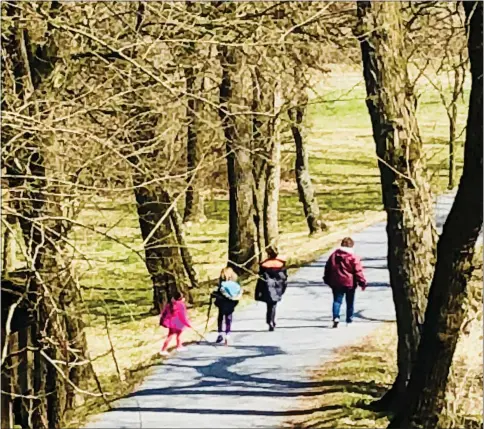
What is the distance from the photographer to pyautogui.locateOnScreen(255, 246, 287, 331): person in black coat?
40.9 ft

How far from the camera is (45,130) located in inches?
310

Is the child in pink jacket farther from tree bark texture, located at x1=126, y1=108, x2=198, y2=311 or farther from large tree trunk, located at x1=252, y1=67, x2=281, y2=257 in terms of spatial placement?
large tree trunk, located at x1=252, y1=67, x2=281, y2=257

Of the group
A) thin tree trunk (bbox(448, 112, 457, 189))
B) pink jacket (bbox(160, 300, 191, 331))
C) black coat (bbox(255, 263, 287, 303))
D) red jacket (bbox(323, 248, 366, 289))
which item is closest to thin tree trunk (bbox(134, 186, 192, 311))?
pink jacket (bbox(160, 300, 191, 331))

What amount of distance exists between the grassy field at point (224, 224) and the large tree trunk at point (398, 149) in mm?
435

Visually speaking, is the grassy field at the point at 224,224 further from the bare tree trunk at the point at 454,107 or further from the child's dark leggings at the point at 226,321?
the child's dark leggings at the point at 226,321

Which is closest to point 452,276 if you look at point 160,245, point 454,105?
point 454,105

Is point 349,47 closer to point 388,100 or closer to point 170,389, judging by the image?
point 388,100

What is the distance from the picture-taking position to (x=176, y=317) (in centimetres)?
1246

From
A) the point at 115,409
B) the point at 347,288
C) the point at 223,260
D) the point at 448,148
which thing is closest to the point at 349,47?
the point at 448,148

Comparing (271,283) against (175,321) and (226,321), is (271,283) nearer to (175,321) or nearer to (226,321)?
(226,321)

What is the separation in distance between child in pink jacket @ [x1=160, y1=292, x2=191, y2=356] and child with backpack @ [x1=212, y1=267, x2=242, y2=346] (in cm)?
43

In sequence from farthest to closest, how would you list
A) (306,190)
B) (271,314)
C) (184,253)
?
(306,190)
(184,253)
(271,314)

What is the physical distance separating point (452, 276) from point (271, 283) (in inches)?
234

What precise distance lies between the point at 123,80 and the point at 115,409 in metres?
3.20
